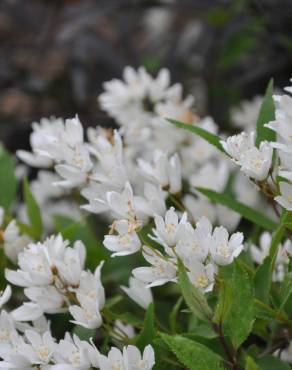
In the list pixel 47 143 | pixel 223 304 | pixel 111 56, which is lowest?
pixel 223 304

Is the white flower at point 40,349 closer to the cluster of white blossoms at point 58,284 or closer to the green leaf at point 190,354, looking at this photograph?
the cluster of white blossoms at point 58,284

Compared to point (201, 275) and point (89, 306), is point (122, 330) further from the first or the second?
point (201, 275)

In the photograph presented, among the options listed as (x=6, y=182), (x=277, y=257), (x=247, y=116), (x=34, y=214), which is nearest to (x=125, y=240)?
(x=277, y=257)

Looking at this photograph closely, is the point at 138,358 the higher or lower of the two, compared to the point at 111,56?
lower

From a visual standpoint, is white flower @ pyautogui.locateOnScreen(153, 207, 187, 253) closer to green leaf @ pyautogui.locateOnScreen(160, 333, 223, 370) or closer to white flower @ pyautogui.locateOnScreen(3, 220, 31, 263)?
green leaf @ pyautogui.locateOnScreen(160, 333, 223, 370)

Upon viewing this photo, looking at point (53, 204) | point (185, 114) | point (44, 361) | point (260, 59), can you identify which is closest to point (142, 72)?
point (185, 114)

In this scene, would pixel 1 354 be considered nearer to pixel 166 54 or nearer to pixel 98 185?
pixel 98 185

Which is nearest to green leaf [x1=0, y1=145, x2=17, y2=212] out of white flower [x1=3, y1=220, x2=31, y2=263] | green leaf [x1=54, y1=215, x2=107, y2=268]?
green leaf [x1=54, y1=215, x2=107, y2=268]


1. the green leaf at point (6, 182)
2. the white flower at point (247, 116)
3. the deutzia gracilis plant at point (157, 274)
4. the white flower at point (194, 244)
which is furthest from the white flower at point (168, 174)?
the white flower at point (247, 116)
